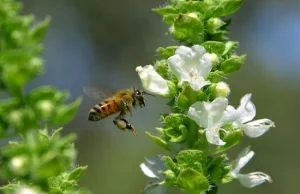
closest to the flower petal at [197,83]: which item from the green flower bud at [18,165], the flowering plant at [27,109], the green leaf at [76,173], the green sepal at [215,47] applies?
the green sepal at [215,47]

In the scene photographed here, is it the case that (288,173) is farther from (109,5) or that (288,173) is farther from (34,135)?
(34,135)

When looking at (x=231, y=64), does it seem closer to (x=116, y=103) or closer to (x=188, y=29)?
(x=188, y=29)

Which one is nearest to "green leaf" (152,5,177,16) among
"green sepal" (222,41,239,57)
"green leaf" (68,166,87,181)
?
"green sepal" (222,41,239,57)

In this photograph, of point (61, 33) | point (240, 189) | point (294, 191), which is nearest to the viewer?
point (240, 189)

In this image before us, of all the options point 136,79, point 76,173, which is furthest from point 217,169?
point 136,79

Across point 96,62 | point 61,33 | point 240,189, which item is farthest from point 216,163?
point 61,33

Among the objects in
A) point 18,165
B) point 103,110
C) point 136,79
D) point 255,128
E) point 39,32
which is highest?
point 136,79
